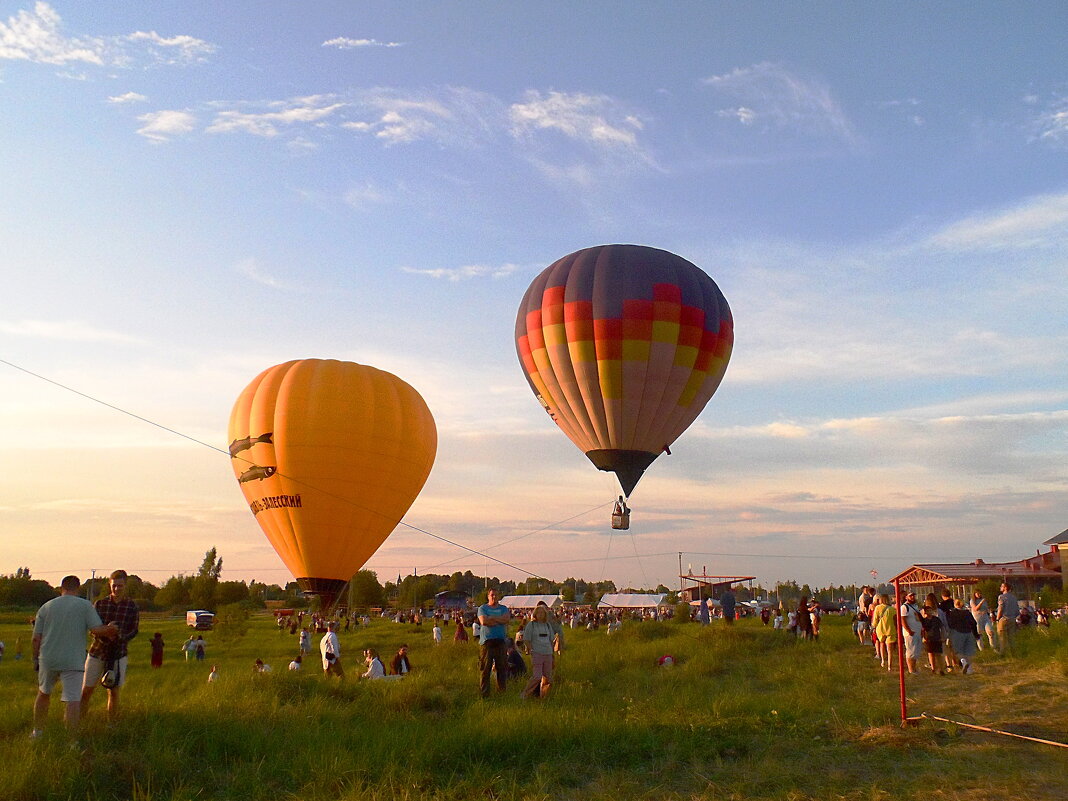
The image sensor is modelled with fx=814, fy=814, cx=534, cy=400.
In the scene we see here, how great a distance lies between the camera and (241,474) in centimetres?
2408

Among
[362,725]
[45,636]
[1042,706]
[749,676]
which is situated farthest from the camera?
[749,676]

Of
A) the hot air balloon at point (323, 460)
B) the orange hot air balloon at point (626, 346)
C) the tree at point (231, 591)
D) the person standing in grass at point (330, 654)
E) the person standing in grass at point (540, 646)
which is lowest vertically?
the tree at point (231, 591)

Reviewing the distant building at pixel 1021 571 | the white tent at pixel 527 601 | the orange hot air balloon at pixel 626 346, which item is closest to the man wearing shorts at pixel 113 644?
the orange hot air balloon at pixel 626 346

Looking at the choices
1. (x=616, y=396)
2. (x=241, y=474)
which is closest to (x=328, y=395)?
(x=241, y=474)

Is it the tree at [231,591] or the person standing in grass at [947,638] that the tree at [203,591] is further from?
the person standing in grass at [947,638]

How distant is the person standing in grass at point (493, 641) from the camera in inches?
437

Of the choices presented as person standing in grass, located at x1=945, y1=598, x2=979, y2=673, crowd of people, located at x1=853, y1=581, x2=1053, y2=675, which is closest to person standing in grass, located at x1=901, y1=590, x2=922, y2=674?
crowd of people, located at x1=853, y1=581, x2=1053, y2=675

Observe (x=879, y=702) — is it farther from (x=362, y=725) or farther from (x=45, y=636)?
(x=45, y=636)

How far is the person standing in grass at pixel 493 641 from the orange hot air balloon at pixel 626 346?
12615 millimetres

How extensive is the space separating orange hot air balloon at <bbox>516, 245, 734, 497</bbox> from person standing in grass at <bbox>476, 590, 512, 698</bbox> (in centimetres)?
1262

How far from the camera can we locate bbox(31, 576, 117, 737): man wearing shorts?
7.67 meters

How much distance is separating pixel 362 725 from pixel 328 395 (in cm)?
1584

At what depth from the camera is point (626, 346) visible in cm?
2273

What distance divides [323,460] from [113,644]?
14.9 meters
